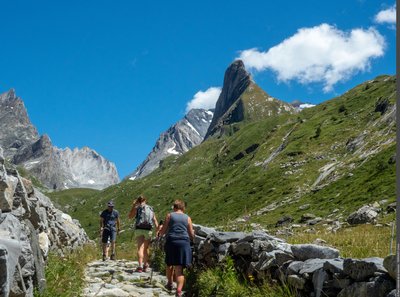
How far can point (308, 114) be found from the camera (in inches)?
6230

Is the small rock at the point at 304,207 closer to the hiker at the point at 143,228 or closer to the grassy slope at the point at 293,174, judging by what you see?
the grassy slope at the point at 293,174

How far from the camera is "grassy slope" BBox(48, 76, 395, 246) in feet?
209

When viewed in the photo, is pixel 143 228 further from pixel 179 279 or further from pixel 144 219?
pixel 179 279

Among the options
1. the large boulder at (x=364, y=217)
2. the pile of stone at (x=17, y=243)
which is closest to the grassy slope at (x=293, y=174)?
the large boulder at (x=364, y=217)

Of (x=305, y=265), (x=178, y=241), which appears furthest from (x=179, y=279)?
(x=305, y=265)

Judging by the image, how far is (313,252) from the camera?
9.14 meters

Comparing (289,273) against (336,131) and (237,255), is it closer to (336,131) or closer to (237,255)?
(237,255)

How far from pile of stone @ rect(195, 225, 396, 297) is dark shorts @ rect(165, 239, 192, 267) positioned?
0.93 metres

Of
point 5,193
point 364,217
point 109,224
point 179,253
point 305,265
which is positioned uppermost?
point 364,217

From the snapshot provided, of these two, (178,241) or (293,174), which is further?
(293,174)

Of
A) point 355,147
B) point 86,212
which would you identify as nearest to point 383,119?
point 355,147

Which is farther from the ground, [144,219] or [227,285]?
[144,219]

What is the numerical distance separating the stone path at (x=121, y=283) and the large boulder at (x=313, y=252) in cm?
448

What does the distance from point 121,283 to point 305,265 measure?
22.2 ft
